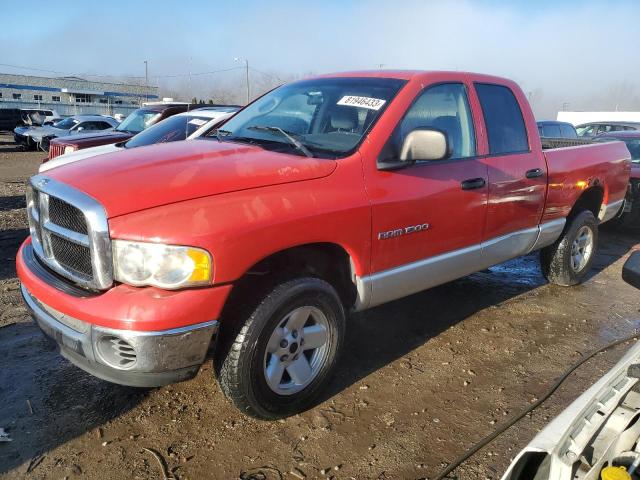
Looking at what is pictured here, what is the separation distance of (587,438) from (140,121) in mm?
10305

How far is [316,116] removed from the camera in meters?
3.72

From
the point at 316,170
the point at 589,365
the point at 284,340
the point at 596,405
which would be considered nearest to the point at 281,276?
the point at 284,340

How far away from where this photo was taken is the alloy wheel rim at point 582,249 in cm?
546

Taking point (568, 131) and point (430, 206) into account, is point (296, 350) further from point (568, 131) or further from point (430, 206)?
point (568, 131)

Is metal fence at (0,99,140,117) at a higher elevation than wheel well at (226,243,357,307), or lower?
lower

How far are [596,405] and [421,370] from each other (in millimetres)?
1955

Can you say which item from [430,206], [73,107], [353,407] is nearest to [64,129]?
[430,206]

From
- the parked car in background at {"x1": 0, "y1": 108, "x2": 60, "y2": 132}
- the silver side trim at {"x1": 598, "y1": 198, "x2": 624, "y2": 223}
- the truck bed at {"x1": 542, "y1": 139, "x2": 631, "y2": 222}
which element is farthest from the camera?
the parked car in background at {"x1": 0, "y1": 108, "x2": 60, "y2": 132}

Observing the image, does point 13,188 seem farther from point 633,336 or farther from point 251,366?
point 633,336

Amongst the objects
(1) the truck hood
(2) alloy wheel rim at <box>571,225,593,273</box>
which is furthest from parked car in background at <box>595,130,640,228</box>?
(1) the truck hood

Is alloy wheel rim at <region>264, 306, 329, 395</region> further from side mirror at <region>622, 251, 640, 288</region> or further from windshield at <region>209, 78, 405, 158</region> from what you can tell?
side mirror at <region>622, 251, 640, 288</region>

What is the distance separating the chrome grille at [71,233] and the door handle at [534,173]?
3297 mm

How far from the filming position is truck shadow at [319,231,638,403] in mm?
3764

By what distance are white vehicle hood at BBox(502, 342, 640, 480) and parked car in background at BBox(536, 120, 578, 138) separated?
13790mm
